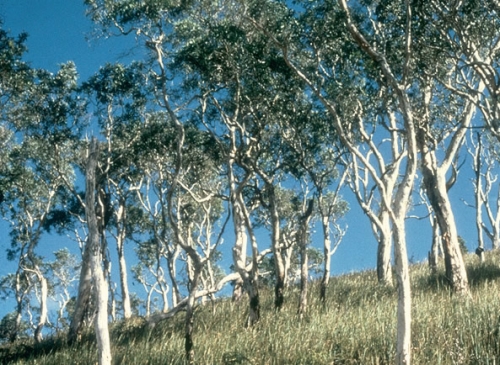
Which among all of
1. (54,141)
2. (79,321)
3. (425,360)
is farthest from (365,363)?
(54,141)

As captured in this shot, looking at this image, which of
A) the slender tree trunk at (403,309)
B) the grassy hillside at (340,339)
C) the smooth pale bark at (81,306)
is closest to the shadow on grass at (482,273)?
the grassy hillside at (340,339)

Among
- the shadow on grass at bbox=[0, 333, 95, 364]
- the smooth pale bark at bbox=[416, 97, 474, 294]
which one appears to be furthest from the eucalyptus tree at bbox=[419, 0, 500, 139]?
the shadow on grass at bbox=[0, 333, 95, 364]

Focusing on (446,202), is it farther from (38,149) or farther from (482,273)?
(38,149)

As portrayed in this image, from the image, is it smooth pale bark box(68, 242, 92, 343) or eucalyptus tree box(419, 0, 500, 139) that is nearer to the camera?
eucalyptus tree box(419, 0, 500, 139)

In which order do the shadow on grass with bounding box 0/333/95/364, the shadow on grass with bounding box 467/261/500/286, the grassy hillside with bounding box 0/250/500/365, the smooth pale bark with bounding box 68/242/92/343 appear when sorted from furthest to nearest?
the smooth pale bark with bounding box 68/242/92/343
the shadow on grass with bounding box 467/261/500/286
the shadow on grass with bounding box 0/333/95/364
the grassy hillside with bounding box 0/250/500/365

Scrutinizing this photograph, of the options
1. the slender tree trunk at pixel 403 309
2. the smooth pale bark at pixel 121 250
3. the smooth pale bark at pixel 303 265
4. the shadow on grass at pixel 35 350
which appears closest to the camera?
the slender tree trunk at pixel 403 309

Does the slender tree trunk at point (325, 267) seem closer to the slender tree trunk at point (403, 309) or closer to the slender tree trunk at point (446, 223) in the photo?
the slender tree trunk at point (446, 223)

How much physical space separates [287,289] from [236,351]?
10.5 m

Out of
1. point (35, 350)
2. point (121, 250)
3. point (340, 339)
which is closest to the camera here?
point (340, 339)

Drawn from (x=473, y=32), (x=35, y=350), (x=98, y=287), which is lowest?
(x=35, y=350)

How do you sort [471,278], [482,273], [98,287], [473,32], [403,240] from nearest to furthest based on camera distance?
[403,240] → [98,287] → [473,32] → [471,278] → [482,273]

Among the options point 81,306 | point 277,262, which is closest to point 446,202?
point 277,262

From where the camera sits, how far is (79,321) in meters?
17.0

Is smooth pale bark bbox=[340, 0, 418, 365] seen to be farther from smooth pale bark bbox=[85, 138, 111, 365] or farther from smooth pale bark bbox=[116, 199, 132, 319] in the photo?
smooth pale bark bbox=[116, 199, 132, 319]
